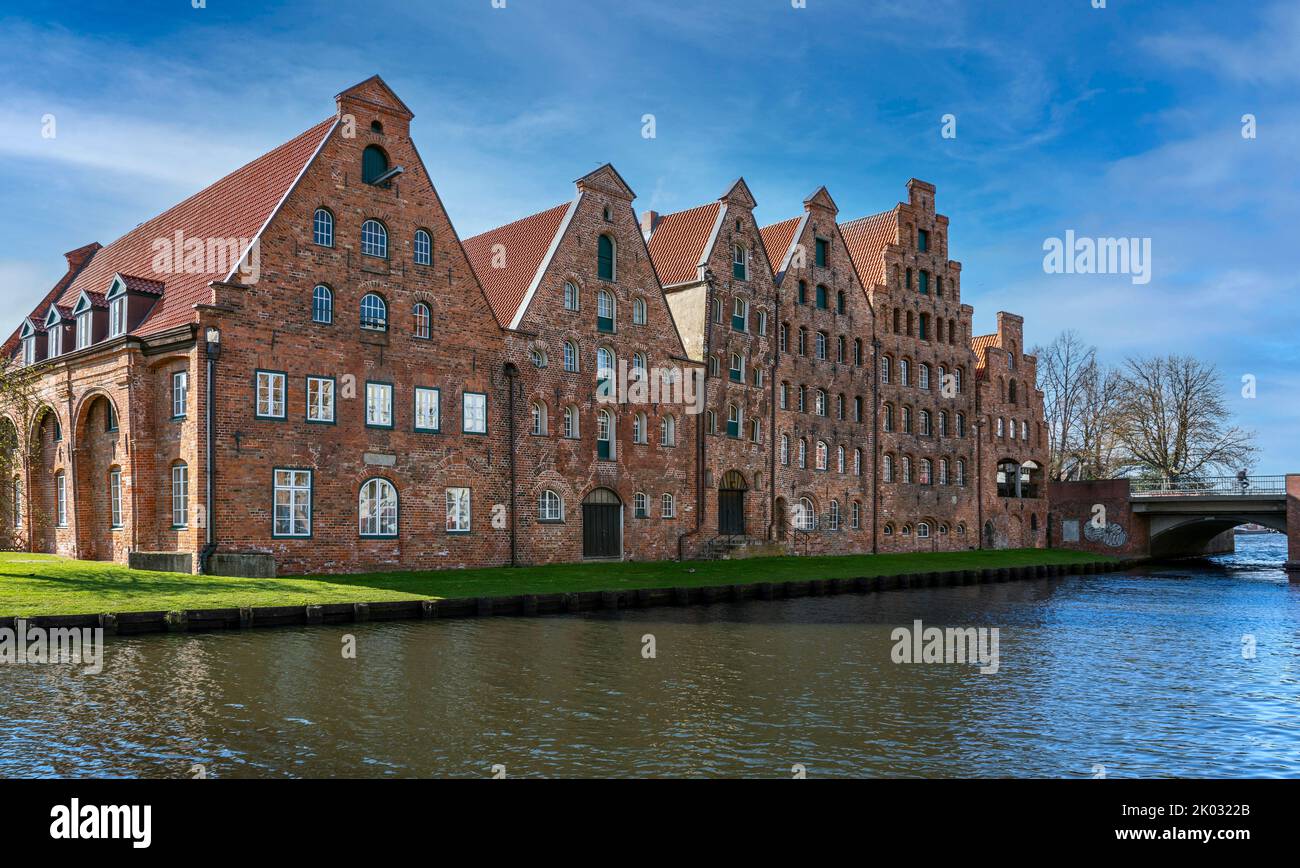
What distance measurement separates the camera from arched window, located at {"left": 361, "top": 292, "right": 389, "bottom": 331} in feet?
103

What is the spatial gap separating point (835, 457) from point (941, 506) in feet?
31.0

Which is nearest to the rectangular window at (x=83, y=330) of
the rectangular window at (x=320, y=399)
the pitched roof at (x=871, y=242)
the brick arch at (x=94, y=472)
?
the brick arch at (x=94, y=472)

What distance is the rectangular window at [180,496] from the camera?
2869 cm

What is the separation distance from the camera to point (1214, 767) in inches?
452

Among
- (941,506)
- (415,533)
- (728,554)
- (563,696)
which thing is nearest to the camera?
(563,696)

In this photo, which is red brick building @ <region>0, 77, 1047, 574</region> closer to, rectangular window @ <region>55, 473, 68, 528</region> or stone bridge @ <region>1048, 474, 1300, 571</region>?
rectangular window @ <region>55, 473, 68, 528</region>

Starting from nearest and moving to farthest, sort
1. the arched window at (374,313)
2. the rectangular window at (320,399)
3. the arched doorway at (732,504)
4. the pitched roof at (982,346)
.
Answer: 1. the rectangular window at (320,399)
2. the arched window at (374,313)
3. the arched doorway at (732,504)
4. the pitched roof at (982,346)

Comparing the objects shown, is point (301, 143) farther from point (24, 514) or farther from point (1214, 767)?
point (1214, 767)

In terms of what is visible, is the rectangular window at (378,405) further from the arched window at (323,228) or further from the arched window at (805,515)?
the arched window at (805,515)

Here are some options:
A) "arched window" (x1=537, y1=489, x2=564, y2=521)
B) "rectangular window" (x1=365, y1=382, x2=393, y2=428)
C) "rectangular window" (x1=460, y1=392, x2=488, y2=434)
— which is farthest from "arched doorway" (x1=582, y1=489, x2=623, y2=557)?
"rectangular window" (x1=365, y1=382, x2=393, y2=428)

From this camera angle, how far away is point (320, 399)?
30047 millimetres

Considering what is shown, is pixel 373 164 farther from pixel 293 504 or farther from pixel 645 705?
pixel 645 705

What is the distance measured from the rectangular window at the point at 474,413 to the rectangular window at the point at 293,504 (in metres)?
5.73
